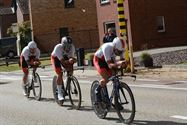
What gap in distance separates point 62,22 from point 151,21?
2012 centimetres

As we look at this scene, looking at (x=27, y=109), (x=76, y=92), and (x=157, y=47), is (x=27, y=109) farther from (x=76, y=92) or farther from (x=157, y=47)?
(x=157, y=47)

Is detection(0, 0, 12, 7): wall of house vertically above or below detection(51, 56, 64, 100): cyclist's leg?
above

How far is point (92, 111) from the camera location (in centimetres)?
1141

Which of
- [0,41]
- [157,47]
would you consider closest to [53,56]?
[157,47]

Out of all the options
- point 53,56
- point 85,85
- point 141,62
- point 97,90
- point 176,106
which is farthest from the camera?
point 141,62

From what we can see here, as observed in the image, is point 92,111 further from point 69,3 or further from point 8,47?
point 69,3

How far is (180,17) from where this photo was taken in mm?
39000

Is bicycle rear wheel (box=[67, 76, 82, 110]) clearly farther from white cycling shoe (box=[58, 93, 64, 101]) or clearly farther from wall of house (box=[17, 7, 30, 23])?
wall of house (box=[17, 7, 30, 23])

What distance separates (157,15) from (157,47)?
2433mm

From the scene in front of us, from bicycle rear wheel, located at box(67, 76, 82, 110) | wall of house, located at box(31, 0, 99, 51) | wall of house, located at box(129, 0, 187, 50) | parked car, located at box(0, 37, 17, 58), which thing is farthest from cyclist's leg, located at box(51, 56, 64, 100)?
wall of house, located at box(31, 0, 99, 51)

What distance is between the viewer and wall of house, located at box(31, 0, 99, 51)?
55469mm

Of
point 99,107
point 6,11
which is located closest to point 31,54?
point 99,107

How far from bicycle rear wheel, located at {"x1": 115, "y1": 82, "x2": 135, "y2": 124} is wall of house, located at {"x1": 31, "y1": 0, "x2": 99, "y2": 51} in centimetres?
4593

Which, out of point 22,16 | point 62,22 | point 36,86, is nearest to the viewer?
point 36,86
